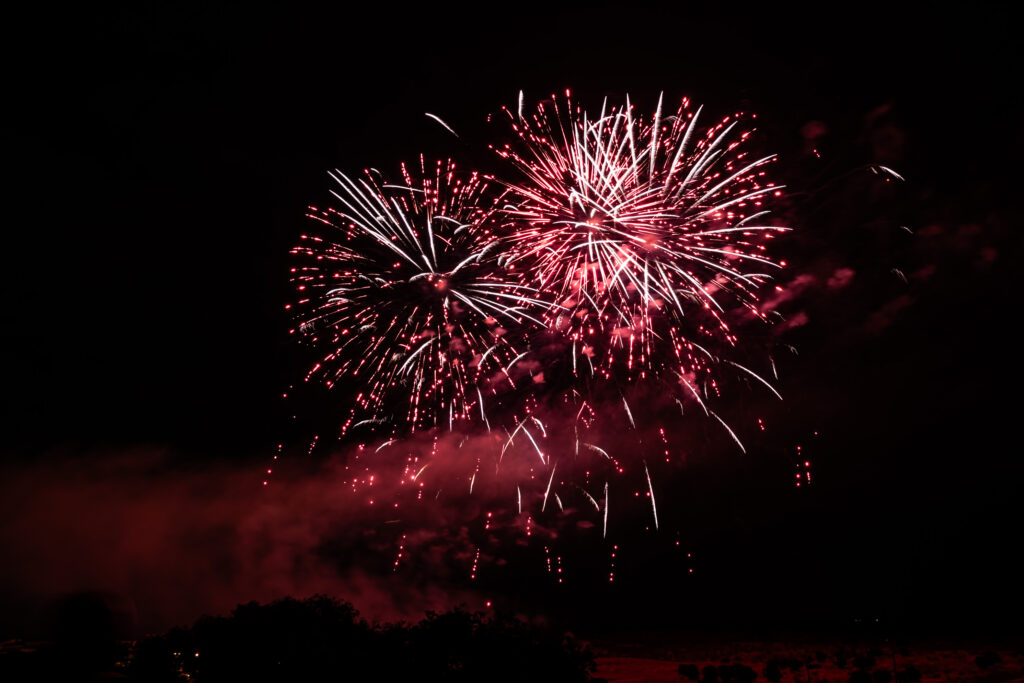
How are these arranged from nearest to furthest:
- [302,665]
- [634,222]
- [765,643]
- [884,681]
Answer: [634,222] < [302,665] < [884,681] < [765,643]

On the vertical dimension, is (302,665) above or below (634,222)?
below

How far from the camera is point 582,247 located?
1096cm

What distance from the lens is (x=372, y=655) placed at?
14.5 metres

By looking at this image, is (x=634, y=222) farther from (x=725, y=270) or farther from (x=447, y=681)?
(x=447, y=681)

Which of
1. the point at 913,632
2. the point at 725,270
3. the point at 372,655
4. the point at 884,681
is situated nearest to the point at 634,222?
the point at 725,270

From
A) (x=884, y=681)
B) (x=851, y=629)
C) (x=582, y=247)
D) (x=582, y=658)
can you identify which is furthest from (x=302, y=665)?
(x=851, y=629)

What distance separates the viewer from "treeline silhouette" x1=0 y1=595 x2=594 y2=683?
44.3ft

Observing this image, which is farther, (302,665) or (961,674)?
(961,674)

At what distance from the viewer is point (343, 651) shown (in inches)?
574

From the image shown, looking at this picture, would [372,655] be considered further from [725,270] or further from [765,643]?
[765,643]

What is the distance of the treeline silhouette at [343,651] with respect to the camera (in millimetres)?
13492

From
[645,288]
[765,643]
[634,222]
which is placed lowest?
[765,643]

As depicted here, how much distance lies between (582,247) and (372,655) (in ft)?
34.2

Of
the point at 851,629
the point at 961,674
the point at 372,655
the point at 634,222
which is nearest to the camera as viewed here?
the point at 634,222
